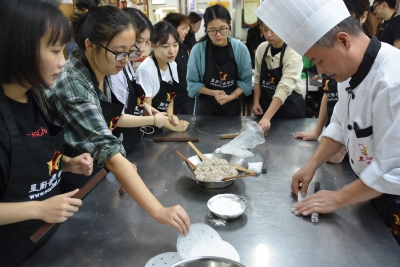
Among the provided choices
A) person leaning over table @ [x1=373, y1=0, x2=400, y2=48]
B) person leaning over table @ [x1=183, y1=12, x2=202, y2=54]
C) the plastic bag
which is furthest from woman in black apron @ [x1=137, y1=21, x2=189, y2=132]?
person leaning over table @ [x1=183, y1=12, x2=202, y2=54]

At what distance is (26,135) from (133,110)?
90 centimetres

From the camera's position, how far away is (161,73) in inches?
83.8

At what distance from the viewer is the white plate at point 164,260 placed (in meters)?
0.86

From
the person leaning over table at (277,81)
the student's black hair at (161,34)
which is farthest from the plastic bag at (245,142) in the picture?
the student's black hair at (161,34)

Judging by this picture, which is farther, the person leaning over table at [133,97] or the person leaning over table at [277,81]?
the person leaning over table at [277,81]

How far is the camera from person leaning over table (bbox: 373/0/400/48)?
9.52 feet

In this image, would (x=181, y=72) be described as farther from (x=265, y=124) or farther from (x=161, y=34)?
(x=265, y=124)

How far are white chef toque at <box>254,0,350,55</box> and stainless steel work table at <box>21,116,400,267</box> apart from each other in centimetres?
57

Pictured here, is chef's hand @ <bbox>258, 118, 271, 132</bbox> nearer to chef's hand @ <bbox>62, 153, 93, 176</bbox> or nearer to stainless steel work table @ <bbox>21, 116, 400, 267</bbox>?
stainless steel work table @ <bbox>21, 116, 400, 267</bbox>

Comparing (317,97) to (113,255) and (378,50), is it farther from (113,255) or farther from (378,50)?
(113,255)

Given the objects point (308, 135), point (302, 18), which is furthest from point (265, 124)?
point (302, 18)

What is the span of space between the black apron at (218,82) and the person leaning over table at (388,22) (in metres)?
1.77

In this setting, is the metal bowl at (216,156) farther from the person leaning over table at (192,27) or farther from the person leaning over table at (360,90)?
the person leaning over table at (192,27)

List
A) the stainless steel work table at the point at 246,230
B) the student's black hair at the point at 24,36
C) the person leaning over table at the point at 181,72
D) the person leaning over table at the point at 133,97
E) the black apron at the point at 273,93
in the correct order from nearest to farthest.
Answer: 1. the student's black hair at the point at 24,36
2. the stainless steel work table at the point at 246,230
3. the person leaning over table at the point at 133,97
4. the black apron at the point at 273,93
5. the person leaning over table at the point at 181,72
